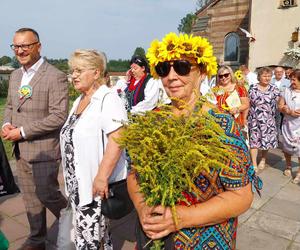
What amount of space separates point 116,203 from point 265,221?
2459 mm

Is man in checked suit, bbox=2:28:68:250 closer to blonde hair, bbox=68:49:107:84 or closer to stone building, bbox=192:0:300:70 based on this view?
blonde hair, bbox=68:49:107:84

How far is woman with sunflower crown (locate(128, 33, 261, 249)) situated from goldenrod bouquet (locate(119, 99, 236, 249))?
2cm

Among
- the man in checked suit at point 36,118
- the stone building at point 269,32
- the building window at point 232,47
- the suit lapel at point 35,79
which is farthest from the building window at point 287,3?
the suit lapel at point 35,79

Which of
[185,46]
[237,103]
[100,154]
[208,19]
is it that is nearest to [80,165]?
[100,154]

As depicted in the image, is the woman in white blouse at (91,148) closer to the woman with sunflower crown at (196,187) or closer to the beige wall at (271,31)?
the woman with sunflower crown at (196,187)

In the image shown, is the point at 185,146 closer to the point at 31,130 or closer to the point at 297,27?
the point at 31,130

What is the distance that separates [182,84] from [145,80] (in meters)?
3.41

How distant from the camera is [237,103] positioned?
546 centimetres

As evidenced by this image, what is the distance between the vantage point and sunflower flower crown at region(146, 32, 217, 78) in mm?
1632

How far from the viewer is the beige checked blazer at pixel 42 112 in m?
2.97

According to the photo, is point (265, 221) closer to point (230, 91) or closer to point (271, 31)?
point (230, 91)

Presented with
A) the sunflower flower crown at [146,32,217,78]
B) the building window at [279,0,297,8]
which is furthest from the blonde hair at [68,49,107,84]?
the building window at [279,0,297,8]

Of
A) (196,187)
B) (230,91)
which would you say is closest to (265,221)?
(230,91)

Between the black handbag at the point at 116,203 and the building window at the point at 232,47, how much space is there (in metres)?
20.3
